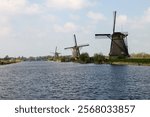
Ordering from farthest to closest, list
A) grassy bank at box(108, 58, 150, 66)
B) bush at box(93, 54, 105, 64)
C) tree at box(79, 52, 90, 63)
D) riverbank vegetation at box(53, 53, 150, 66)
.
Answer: tree at box(79, 52, 90, 63) < bush at box(93, 54, 105, 64) < riverbank vegetation at box(53, 53, 150, 66) < grassy bank at box(108, 58, 150, 66)

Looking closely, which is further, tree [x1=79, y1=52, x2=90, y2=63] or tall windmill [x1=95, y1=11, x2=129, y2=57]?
tree [x1=79, y1=52, x2=90, y2=63]

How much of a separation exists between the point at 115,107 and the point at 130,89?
14.2m

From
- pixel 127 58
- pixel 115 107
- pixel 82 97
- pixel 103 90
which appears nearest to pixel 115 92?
pixel 103 90

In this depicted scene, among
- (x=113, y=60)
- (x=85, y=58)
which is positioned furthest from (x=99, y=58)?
(x=113, y=60)

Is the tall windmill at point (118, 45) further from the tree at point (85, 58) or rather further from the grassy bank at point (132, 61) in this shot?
the tree at point (85, 58)

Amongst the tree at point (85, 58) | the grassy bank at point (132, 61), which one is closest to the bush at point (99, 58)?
the tree at point (85, 58)

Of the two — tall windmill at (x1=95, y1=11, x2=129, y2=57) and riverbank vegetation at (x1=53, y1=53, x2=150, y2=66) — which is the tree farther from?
tall windmill at (x1=95, y1=11, x2=129, y2=57)

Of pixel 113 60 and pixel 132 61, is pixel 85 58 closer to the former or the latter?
pixel 113 60

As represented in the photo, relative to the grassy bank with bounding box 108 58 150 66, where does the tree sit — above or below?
above

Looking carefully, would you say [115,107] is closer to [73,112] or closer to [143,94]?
[73,112]

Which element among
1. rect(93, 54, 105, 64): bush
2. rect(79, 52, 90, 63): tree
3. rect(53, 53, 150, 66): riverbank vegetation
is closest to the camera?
rect(53, 53, 150, 66): riverbank vegetation

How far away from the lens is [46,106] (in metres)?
17.3

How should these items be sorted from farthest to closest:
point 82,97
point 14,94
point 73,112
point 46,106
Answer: point 14,94, point 82,97, point 46,106, point 73,112

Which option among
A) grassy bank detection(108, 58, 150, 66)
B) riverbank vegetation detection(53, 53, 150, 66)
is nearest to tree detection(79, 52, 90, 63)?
riverbank vegetation detection(53, 53, 150, 66)
